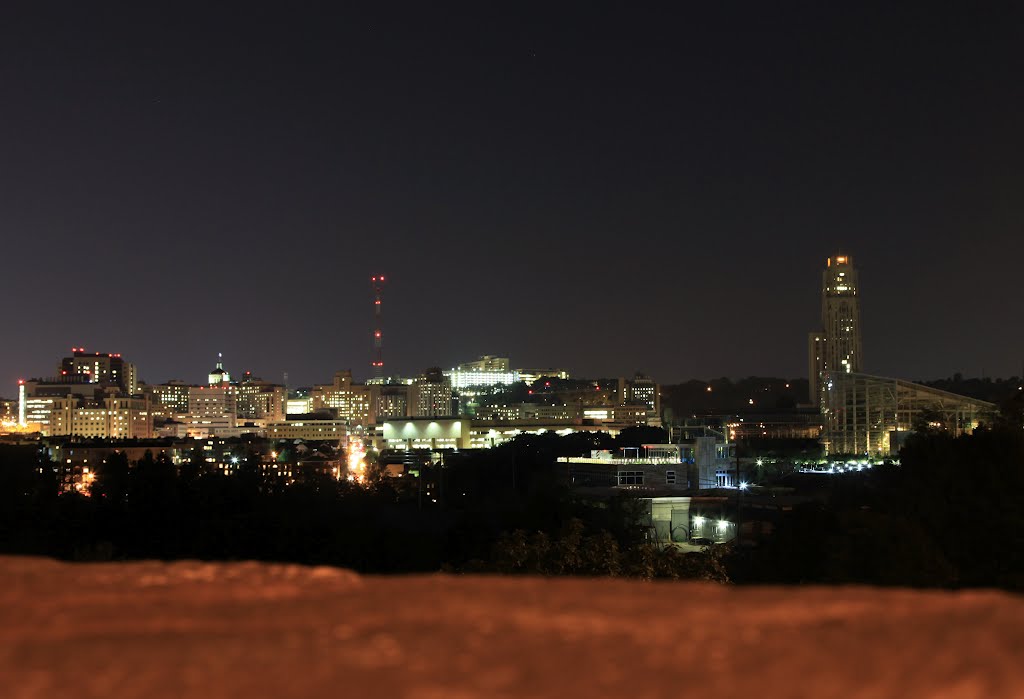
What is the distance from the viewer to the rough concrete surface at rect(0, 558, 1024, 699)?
2.61ft

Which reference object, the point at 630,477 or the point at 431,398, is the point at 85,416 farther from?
the point at 630,477

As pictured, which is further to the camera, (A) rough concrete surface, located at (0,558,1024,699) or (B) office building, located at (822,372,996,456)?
(B) office building, located at (822,372,996,456)

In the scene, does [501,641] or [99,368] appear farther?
[99,368]

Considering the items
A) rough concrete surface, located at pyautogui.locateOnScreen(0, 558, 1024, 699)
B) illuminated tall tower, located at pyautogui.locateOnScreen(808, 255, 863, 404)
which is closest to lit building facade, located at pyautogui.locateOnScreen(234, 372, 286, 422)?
illuminated tall tower, located at pyautogui.locateOnScreen(808, 255, 863, 404)

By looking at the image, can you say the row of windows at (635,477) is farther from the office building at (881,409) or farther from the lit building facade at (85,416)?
the lit building facade at (85,416)

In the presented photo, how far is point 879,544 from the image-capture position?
671 centimetres

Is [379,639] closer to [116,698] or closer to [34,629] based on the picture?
[116,698]

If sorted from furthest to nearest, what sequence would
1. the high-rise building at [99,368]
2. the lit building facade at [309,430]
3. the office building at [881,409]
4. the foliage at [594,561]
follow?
the high-rise building at [99,368] → the lit building facade at [309,430] → the office building at [881,409] → the foliage at [594,561]

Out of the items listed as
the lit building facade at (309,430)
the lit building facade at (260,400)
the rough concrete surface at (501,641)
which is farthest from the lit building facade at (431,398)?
the rough concrete surface at (501,641)


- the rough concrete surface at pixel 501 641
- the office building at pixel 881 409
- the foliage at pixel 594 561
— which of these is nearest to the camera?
the rough concrete surface at pixel 501 641

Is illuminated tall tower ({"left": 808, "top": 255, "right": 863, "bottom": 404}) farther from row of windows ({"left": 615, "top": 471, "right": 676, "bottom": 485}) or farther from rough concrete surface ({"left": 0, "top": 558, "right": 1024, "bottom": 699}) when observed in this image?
rough concrete surface ({"left": 0, "top": 558, "right": 1024, "bottom": 699})

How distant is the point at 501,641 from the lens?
869 millimetres

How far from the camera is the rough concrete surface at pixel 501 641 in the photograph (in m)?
0.79

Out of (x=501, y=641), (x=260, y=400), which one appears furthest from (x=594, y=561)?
(x=260, y=400)
